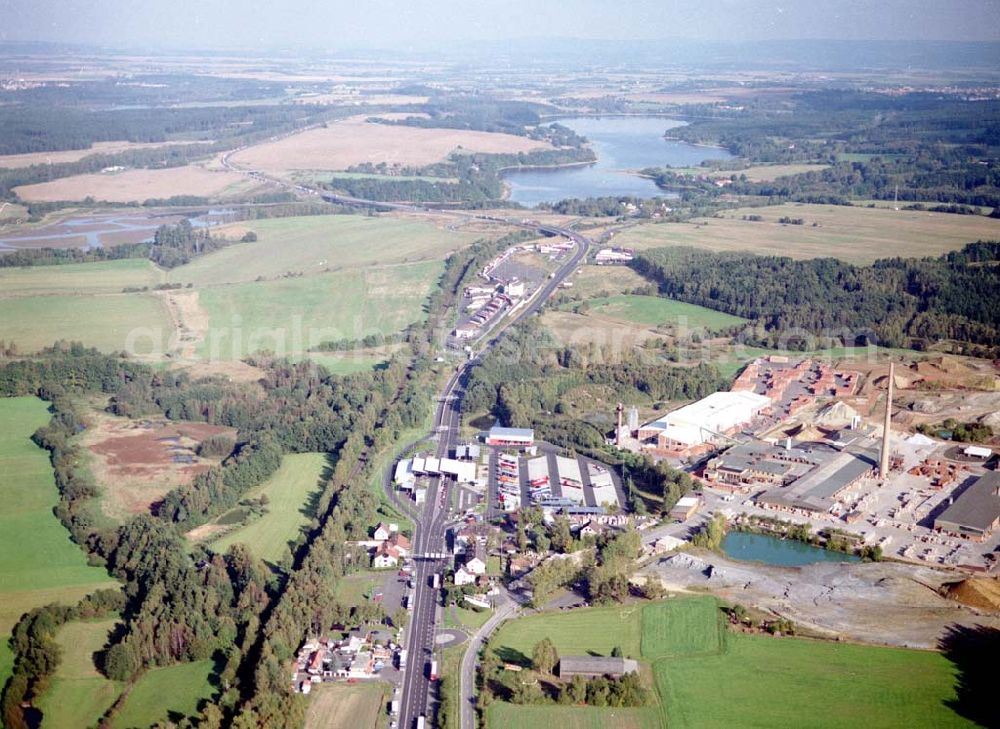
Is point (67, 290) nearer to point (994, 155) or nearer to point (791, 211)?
point (791, 211)

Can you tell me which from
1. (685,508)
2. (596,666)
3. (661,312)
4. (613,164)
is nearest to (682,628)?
(596,666)

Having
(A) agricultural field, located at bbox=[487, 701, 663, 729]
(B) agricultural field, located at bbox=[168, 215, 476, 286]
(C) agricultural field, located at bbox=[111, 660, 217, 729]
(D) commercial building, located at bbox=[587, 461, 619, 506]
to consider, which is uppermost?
(B) agricultural field, located at bbox=[168, 215, 476, 286]

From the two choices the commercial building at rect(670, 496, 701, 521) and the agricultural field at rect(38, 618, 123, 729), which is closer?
the agricultural field at rect(38, 618, 123, 729)

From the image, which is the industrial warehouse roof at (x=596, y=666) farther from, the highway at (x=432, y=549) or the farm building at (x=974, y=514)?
the farm building at (x=974, y=514)

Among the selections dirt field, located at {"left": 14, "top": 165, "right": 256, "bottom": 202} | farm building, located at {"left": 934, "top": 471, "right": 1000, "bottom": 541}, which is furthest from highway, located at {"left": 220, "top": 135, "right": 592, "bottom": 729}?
dirt field, located at {"left": 14, "top": 165, "right": 256, "bottom": 202}

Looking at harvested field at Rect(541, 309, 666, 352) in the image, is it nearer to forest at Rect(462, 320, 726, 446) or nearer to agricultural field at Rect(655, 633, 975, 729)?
forest at Rect(462, 320, 726, 446)

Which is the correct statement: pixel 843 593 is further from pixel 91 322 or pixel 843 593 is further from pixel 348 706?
pixel 91 322
